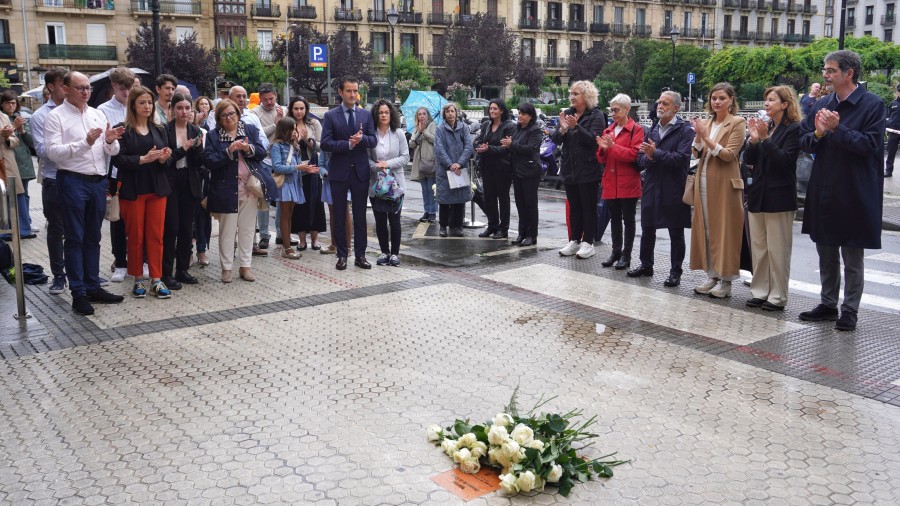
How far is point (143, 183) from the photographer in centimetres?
770

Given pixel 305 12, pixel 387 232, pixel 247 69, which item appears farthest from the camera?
pixel 305 12

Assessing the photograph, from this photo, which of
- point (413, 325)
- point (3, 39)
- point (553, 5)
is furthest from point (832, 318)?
point (553, 5)

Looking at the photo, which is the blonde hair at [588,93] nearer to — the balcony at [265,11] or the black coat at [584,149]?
the black coat at [584,149]

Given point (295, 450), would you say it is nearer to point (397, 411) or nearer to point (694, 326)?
point (397, 411)

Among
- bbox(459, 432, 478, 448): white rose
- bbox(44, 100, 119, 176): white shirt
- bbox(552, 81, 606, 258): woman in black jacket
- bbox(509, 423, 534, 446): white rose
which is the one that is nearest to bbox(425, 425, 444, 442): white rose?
bbox(459, 432, 478, 448): white rose

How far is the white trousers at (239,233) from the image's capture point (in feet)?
28.3

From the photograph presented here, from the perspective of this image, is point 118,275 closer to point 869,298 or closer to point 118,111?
point 118,111

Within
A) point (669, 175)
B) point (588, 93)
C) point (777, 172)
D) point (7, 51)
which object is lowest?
point (669, 175)

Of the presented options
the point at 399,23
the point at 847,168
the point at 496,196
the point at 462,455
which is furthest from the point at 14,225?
the point at 399,23

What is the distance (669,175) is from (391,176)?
303 cm

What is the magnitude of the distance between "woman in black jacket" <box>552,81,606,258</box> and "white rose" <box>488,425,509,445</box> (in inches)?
232

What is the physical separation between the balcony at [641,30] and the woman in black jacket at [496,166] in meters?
68.5

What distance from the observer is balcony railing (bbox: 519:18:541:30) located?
233 ft

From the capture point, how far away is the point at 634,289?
335 inches
